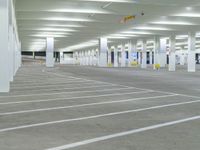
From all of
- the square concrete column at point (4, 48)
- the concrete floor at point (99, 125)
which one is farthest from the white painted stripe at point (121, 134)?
the square concrete column at point (4, 48)

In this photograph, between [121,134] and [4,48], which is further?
[4,48]

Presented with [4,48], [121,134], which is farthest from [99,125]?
[4,48]

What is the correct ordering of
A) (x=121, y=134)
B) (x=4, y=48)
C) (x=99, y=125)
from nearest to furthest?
(x=121, y=134), (x=99, y=125), (x=4, y=48)

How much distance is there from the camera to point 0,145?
6059 mm

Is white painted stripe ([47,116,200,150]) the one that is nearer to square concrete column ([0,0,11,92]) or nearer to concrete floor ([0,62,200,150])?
concrete floor ([0,62,200,150])

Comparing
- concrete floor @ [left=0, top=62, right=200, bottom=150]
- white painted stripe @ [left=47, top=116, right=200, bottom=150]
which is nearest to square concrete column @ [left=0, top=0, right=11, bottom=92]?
concrete floor @ [left=0, top=62, right=200, bottom=150]

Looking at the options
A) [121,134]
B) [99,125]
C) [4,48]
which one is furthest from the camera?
[4,48]

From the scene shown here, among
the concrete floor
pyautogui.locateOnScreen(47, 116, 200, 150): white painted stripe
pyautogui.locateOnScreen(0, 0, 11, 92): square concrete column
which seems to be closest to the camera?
pyautogui.locateOnScreen(47, 116, 200, 150): white painted stripe

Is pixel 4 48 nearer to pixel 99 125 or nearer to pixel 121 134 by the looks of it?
pixel 99 125

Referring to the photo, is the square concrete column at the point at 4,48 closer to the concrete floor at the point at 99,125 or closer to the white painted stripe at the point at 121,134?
the concrete floor at the point at 99,125

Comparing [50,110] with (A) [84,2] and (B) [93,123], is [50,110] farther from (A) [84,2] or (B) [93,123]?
(A) [84,2]

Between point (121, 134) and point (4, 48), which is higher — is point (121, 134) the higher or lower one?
the lower one

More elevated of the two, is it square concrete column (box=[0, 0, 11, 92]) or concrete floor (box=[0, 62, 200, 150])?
square concrete column (box=[0, 0, 11, 92])

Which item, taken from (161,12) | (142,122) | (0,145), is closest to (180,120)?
(142,122)
